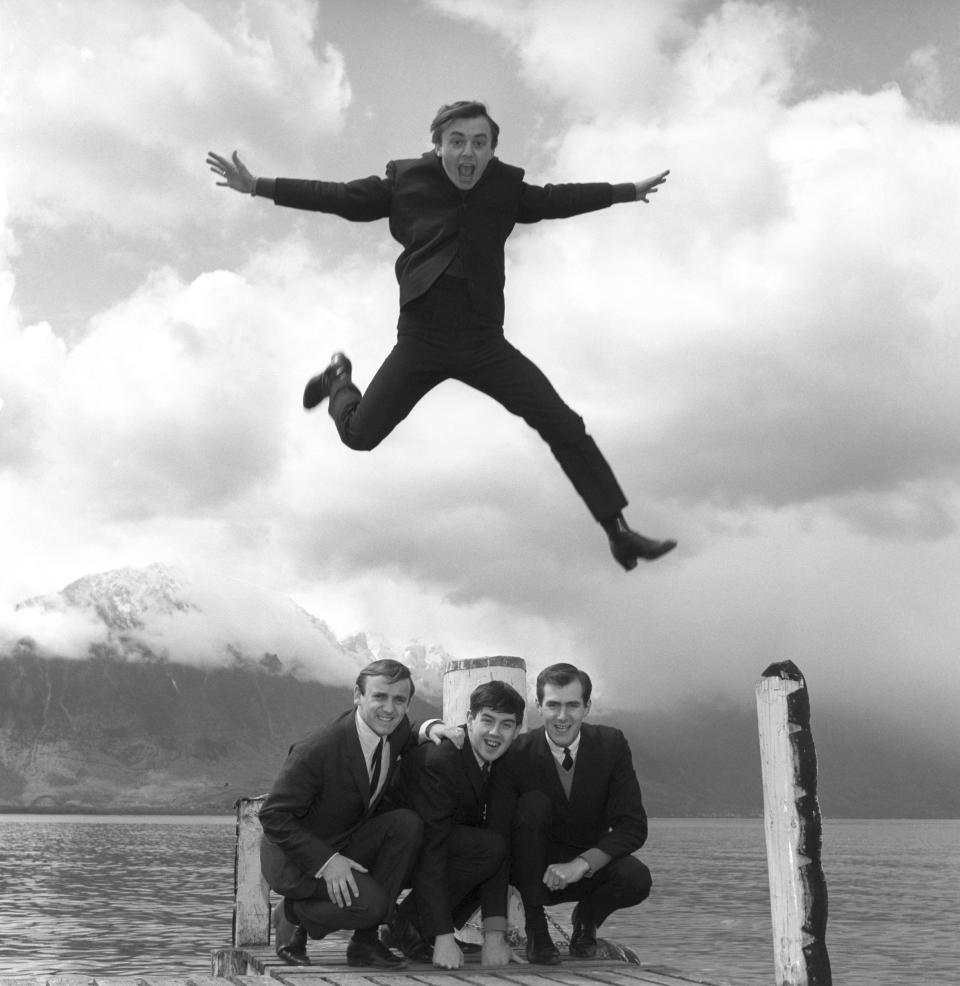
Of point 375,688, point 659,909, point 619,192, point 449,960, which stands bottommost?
point 659,909

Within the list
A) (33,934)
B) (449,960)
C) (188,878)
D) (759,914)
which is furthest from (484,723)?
(188,878)

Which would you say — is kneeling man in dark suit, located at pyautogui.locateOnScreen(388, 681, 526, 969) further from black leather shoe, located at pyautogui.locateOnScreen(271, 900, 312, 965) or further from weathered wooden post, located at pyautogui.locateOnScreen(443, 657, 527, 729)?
weathered wooden post, located at pyautogui.locateOnScreen(443, 657, 527, 729)

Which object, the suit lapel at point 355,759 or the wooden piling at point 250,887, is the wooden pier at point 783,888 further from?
the wooden piling at point 250,887

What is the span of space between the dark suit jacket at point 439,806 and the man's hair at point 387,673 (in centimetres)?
62

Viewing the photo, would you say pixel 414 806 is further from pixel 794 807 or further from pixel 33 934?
pixel 33 934

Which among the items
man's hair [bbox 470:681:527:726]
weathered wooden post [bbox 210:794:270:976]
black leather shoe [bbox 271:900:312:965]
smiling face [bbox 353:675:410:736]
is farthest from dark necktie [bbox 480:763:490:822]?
weathered wooden post [bbox 210:794:270:976]

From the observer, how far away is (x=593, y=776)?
8680 millimetres

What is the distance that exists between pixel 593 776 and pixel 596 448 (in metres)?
2.63

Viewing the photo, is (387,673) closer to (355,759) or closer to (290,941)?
(355,759)

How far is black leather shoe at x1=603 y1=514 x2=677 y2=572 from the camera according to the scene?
23.2 ft

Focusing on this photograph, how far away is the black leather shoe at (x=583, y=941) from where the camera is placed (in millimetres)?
8883

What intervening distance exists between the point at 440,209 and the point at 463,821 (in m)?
4.13

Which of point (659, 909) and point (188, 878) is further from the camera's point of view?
point (188, 878)

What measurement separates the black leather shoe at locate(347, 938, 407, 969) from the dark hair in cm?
193
